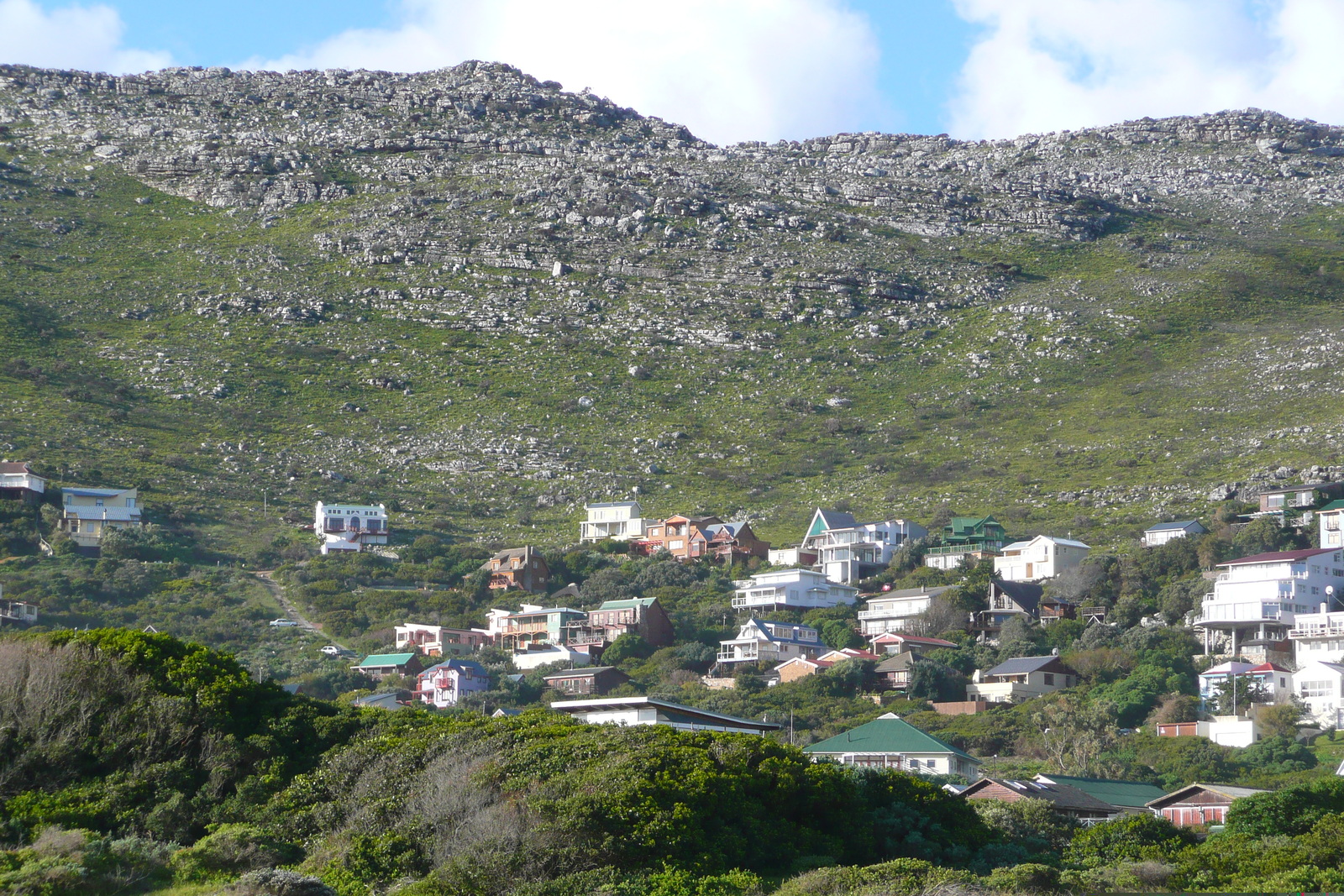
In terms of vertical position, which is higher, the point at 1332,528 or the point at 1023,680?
the point at 1332,528

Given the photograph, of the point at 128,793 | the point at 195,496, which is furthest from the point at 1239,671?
the point at 195,496

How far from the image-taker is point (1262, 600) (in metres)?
67.8

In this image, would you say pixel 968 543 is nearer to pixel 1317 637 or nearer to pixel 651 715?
pixel 1317 637

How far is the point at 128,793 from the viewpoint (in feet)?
101

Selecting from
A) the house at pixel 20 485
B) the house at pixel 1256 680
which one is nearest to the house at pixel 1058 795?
the house at pixel 1256 680

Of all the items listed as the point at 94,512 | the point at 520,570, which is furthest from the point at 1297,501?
the point at 94,512

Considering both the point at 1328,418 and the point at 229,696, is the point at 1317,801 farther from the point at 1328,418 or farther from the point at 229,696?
the point at 1328,418

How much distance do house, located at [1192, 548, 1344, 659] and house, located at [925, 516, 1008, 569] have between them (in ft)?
48.0

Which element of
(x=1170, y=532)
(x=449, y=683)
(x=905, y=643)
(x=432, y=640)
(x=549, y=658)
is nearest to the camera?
(x=449, y=683)

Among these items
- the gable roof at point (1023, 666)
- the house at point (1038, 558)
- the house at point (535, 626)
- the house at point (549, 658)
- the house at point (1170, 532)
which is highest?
the house at point (1170, 532)

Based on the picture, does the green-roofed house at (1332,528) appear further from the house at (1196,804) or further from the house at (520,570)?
the house at (520,570)

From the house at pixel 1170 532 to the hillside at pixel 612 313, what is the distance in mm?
4215

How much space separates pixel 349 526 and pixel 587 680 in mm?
25358

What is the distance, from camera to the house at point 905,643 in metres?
71.6
